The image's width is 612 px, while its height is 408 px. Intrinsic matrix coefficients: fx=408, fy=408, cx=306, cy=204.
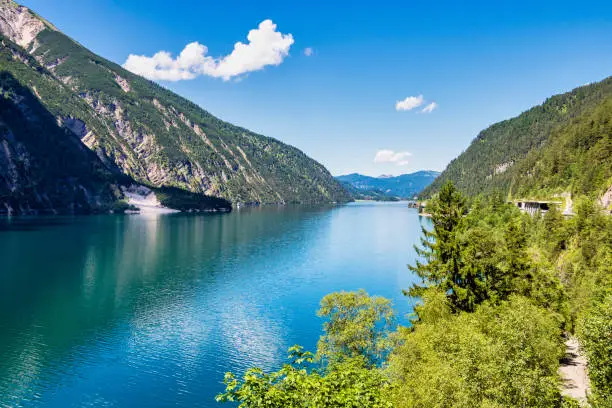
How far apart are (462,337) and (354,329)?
→ 12764mm

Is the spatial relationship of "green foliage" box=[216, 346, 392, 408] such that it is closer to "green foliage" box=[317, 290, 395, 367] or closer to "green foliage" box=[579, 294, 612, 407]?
"green foliage" box=[579, 294, 612, 407]

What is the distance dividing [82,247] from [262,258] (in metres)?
58.5

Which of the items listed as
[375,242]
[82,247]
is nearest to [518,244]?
[375,242]

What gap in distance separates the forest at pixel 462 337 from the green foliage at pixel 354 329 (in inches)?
4.3

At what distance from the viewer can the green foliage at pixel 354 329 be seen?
38.7 meters

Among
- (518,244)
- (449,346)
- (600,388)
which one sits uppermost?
(518,244)

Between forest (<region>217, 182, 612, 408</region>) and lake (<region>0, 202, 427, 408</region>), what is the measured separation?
9.51 m

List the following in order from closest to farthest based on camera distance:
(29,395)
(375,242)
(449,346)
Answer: (449,346)
(29,395)
(375,242)

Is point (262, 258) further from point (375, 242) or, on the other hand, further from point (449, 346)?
point (449, 346)

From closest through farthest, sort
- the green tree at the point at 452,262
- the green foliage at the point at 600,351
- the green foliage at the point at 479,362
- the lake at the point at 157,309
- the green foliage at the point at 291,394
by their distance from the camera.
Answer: the green foliage at the point at 291,394 → the green foliage at the point at 479,362 → the green foliage at the point at 600,351 → the green tree at the point at 452,262 → the lake at the point at 157,309

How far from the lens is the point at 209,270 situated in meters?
101

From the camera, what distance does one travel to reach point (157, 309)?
68.3 m

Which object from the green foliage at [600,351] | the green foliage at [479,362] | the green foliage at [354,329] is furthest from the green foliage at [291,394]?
the green foliage at [354,329]

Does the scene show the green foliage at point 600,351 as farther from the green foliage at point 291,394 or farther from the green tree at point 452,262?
the green foliage at point 291,394
